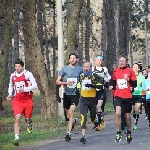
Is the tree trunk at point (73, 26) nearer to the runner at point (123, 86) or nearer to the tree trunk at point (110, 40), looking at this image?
the runner at point (123, 86)

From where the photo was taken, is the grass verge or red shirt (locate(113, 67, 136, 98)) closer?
red shirt (locate(113, 67, 136, 98))

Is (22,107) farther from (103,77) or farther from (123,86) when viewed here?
(103,77)

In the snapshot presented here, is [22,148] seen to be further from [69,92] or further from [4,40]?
[4,40]

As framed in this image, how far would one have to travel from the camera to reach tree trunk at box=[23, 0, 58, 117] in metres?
19.3

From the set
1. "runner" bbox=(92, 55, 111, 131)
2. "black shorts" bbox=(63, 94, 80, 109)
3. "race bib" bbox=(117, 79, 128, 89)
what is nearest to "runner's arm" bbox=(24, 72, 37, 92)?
"black shorts" bbox=(63, 94, 80, 109)

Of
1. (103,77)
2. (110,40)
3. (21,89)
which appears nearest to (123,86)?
(21,89)

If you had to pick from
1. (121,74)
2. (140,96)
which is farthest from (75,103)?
(140,96)

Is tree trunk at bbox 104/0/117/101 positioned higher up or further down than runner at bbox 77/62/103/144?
higher up

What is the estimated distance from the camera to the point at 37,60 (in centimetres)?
1956

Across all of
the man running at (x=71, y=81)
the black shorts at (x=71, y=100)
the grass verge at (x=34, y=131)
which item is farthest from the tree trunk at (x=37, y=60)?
the man running at (x=71, y=81)

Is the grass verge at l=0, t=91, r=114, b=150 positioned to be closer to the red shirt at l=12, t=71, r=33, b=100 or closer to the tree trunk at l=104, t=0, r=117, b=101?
the red shirt at l=12, t=71, r=33, b=100

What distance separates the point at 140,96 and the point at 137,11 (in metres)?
47.0

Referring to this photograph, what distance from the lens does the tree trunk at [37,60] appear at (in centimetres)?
1927

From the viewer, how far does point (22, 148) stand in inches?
509
